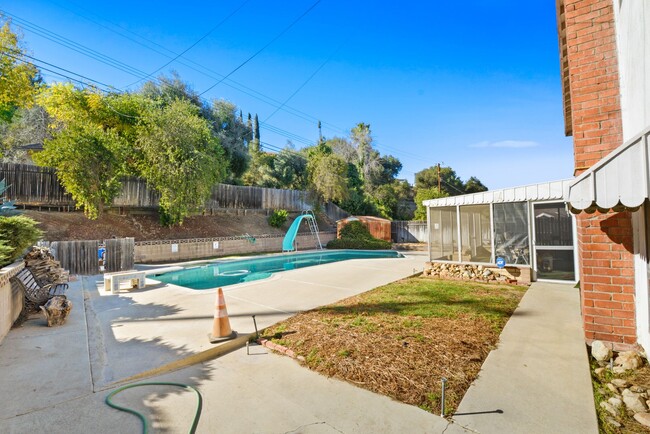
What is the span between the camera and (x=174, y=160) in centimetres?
1373

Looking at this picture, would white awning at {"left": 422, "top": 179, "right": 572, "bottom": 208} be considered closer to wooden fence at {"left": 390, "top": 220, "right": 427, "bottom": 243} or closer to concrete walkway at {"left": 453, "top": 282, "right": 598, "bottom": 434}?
concrete walkway at {"left": 453, "top": 282, "right": 598, "bottom": 434}

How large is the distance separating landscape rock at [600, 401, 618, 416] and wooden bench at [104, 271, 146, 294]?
28.4 feet

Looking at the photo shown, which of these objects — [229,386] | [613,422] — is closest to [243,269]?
[229,386]

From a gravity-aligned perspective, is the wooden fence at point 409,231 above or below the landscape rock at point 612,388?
above

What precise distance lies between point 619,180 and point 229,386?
3.64m

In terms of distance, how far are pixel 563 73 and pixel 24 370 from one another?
9.06 metres

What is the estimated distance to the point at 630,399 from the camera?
248 centimetres

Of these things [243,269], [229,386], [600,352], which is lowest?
[243,269]

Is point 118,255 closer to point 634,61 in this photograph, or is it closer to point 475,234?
point 475,234

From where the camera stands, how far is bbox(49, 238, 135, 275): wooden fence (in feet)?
31.2

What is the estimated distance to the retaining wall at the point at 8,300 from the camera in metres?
3.96

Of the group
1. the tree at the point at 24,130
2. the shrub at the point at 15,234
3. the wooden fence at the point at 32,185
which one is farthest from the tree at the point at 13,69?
the tree at the point at 24,130

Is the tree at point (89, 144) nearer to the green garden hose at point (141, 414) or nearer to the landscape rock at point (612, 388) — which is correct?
the green garden hose at point (141, 414)

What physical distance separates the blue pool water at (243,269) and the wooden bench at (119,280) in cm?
159
